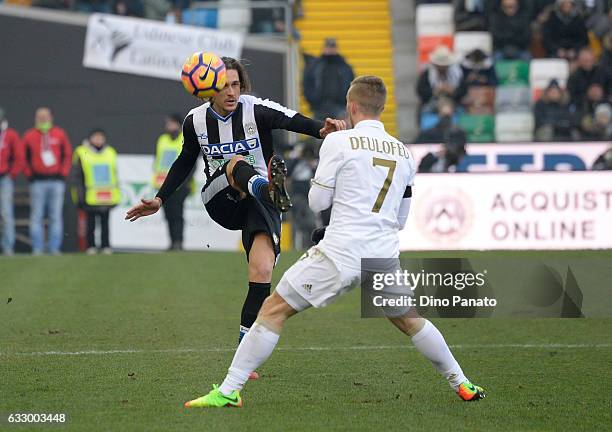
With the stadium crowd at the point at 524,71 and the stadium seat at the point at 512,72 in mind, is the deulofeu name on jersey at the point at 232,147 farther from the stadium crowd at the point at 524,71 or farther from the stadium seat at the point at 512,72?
the stadium seat at the point at 512,72

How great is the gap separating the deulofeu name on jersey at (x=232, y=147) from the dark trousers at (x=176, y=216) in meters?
11.9

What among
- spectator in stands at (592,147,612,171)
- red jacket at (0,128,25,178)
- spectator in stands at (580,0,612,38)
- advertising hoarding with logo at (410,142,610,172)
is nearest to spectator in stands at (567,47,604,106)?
spectator in stands at (580,0,612,38)

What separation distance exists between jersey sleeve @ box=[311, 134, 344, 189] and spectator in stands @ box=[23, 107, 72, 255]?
14.0m

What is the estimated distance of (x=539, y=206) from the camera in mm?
17391

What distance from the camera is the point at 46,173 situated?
20.1m

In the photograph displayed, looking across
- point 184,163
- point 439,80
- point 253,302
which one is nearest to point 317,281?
point 253,302

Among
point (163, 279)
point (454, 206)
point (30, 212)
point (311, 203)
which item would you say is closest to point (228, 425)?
point (311, 203)

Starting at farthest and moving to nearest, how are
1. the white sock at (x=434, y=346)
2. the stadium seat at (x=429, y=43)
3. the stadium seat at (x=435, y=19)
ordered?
1. the stadium seat at (x=435, y=19)
2. the stadium seat at (x=429, y=43)
3. the white sock at (x=434, y=346)

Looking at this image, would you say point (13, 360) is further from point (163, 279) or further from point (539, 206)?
point (539, 206)

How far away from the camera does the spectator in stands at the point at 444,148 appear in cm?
1794

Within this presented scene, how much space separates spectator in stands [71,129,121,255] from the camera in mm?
20375

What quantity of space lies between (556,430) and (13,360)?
4273 mm

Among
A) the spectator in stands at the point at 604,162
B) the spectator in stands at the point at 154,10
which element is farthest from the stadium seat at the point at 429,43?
the spectator in stands at the point at 604,162

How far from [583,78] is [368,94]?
1578 cm
